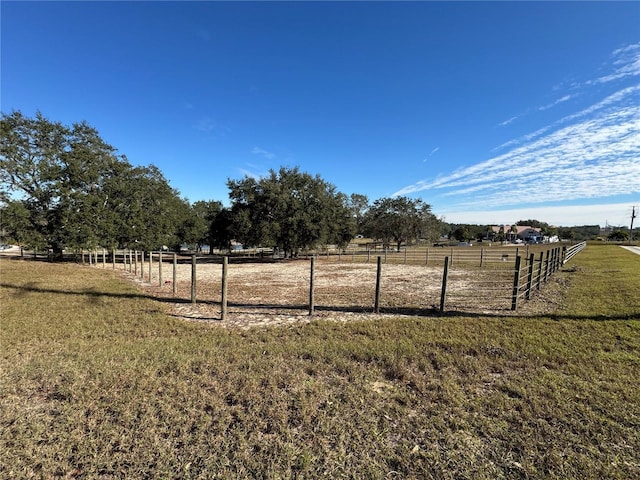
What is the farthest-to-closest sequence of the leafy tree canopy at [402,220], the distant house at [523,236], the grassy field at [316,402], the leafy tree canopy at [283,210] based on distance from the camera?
the distant house at [523,236], the leafy tree canopy at [402,220], the leafy tree canopy at [283,210], the grassy field at [316,402]

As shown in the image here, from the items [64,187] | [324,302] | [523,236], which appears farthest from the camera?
[523,236]

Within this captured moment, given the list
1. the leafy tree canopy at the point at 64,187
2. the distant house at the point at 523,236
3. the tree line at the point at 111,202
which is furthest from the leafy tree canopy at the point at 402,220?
the distant house at the point at 523,236

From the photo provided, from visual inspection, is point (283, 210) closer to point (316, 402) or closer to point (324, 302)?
point (324, 302)

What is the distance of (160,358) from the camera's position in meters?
4.22

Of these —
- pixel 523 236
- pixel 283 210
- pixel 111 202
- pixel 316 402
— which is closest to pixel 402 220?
pixel 283 210

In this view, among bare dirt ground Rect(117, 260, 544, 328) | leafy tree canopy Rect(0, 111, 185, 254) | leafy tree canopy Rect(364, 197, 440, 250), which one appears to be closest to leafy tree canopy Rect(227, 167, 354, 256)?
leafy tree canopy Rect(0, 111, 185, 254)

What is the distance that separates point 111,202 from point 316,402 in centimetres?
2695

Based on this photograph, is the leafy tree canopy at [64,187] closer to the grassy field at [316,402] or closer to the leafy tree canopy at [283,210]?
the leafy tree canopy at [283,210]

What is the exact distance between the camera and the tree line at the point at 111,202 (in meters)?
20.7

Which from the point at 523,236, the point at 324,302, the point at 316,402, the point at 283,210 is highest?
the point at 283,210

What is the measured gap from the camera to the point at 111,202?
936 inches

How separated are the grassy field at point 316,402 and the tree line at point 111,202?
64.8ft

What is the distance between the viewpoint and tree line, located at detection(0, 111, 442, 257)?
816 inches

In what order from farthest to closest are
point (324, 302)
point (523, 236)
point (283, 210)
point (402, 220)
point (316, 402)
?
point (523, 236), point (402, 220), point (283, 210), point (324, 302), point (316, 402)
